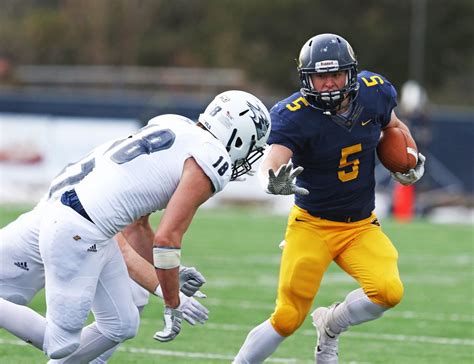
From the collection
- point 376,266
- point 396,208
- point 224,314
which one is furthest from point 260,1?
point 376,266

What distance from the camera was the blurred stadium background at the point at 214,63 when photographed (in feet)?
63.9

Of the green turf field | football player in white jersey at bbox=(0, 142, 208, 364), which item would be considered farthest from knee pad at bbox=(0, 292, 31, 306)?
the green turf field

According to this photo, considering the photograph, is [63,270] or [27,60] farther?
[27,60]

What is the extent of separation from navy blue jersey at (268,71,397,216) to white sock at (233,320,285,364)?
2.17 feet

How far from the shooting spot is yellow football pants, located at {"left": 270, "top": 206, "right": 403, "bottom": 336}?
5496 mm

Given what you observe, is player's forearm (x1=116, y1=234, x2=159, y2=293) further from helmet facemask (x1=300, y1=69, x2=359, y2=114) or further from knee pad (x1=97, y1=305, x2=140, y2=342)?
helmet facemask (x1=300, y1=69, x2=359, y2=114)

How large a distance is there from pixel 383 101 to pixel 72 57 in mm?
33004

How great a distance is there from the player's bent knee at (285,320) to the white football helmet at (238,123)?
0.94 m

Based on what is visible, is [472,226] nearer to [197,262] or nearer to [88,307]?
[197,262]

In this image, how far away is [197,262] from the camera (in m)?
10.9

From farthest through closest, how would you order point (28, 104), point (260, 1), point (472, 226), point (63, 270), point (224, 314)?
point (260, 1), point (28, 104), point (472, 226), point (224, 314), point (63, 270)

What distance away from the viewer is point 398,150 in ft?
19.2

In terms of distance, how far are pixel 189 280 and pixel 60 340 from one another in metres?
0.65

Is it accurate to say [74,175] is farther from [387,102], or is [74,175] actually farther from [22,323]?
[387,102]
